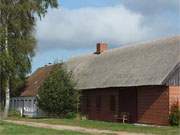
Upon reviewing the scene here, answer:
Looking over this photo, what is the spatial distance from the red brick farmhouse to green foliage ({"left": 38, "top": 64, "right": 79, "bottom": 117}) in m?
1.68

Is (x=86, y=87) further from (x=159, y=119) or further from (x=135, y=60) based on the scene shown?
(x=159, y=119)

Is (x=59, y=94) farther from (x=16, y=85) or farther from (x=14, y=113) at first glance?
(x=14, y=113)

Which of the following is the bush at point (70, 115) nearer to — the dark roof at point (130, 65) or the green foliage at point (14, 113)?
the dark roof at point (130, 65)

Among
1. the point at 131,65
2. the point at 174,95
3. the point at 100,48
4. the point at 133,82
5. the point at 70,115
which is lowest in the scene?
the point at 70,115

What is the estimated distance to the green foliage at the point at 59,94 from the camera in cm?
4731

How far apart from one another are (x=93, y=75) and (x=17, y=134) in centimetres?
2537

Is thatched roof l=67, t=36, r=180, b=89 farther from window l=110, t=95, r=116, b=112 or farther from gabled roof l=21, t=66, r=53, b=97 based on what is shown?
gabled roof l=21, t=66, r=53, b=97

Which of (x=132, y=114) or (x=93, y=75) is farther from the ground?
(x=93, y=75)

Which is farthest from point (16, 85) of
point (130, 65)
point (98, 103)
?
point (130, 65)

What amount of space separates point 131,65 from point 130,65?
0.65 ft

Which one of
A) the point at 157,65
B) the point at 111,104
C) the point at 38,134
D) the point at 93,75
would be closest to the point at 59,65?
the point at 93,75

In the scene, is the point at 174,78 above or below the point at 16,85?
below

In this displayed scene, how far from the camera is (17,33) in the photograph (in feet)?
164

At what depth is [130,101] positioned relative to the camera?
43.6m
